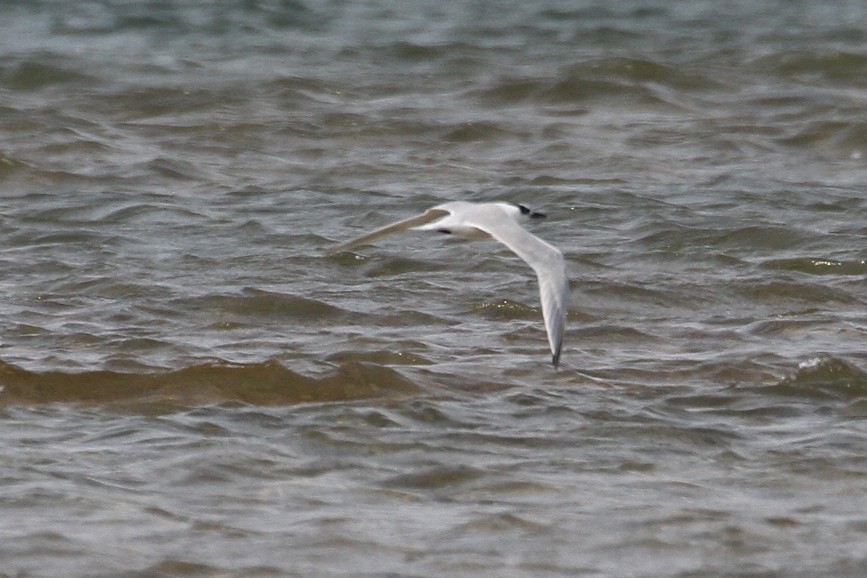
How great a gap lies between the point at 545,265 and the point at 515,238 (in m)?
0.26

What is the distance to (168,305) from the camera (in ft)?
23.6

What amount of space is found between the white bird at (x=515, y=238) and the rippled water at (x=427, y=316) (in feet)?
1.26

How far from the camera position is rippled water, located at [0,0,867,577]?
15.0 ft

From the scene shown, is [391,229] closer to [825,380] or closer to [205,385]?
[205,385]

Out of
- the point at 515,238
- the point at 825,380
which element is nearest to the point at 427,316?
the point at 515,238

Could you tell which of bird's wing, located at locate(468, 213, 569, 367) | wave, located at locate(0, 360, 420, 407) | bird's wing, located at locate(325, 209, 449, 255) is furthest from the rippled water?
bird's wing, located at locate(325, 209, 449, 255)

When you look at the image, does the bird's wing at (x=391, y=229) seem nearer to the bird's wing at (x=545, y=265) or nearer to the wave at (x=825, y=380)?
the bird's wing at (x=545, y=265)

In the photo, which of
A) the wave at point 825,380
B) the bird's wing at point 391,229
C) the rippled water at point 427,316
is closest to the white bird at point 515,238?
the bird's wing at point 391,229

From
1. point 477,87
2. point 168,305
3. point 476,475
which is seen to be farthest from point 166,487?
point 477,87

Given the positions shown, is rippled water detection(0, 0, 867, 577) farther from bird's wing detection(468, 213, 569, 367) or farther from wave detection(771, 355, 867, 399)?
bird's wing detection(468, 213, 569, 367)

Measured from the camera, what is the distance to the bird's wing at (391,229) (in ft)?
18.7

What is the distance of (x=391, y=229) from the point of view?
5.75 m

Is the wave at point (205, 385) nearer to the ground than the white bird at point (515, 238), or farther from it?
nearer to the ground

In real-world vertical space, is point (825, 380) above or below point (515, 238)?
below
